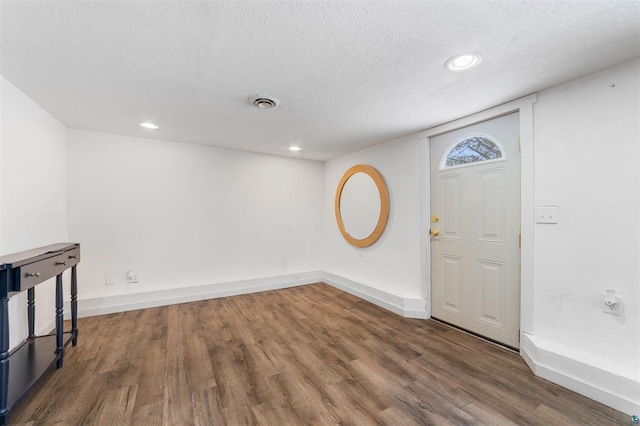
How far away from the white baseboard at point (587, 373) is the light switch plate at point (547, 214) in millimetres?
934

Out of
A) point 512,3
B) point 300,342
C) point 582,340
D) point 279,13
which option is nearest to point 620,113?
point 512,3

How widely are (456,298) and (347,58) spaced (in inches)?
101

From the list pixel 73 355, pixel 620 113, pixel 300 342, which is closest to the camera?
pixel 620 113

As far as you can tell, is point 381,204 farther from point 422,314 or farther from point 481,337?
point 481,337

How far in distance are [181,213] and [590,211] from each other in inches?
168

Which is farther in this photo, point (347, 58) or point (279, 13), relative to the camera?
point (347, 58)

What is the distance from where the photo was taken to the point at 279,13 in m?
1.25

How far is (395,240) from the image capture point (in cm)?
343

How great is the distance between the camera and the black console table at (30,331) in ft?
4.52

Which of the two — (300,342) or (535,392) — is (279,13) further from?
(535,392)

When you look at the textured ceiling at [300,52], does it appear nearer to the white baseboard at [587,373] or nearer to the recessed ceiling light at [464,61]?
the recessed ceiling light at [464,61]

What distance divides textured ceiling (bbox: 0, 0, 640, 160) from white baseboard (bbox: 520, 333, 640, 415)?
1978mm

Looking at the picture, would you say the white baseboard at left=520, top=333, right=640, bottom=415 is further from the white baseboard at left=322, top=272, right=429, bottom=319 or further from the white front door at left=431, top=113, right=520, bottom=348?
the white baseboard at left=322, top=272, right=429, bottom=319

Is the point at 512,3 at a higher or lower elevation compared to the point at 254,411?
higher
